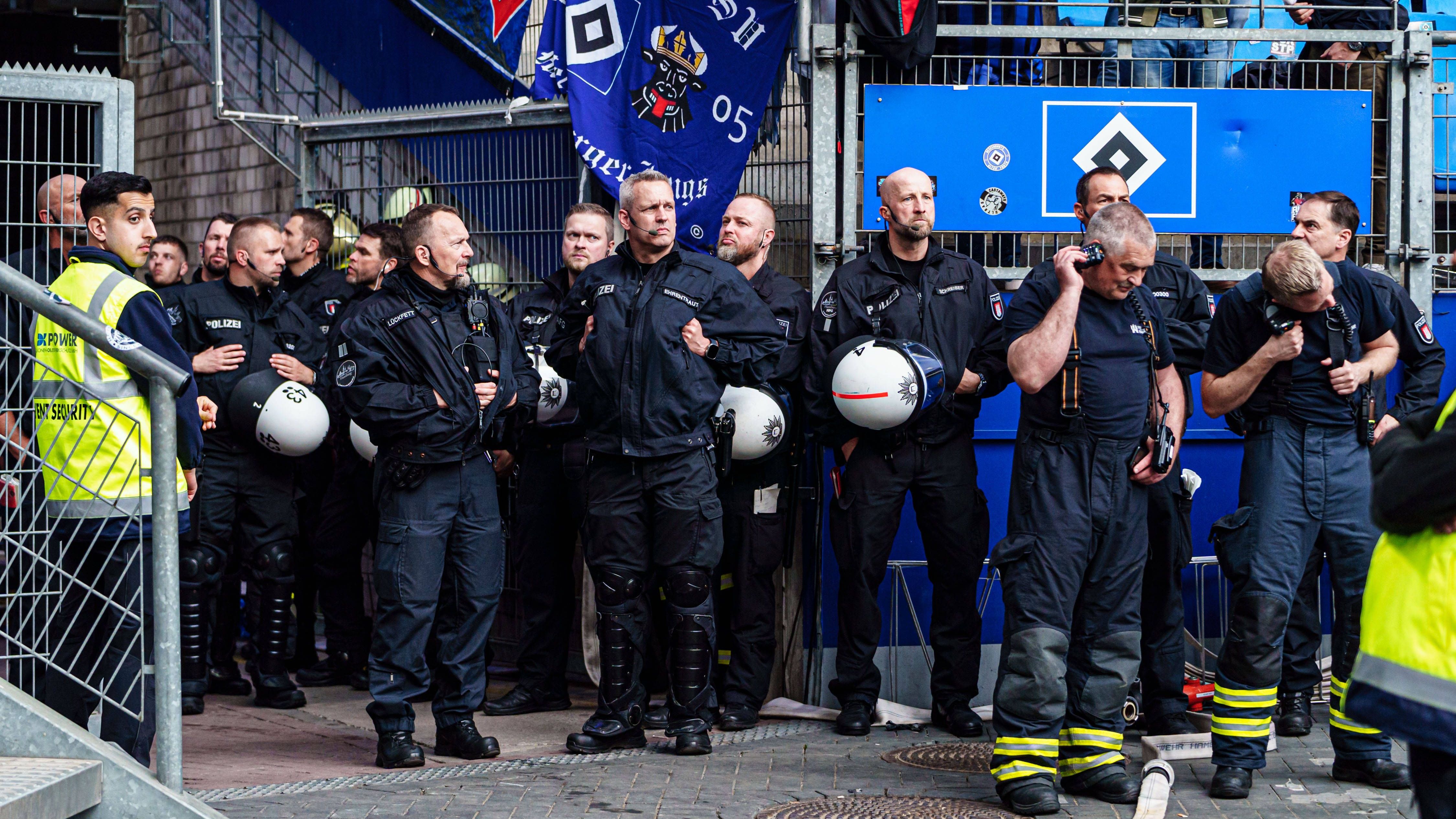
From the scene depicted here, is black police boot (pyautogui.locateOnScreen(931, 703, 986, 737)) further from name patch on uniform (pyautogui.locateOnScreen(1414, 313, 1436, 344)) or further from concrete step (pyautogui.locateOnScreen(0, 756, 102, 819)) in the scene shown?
concrete step (pyautogui.locateOnScreen(0, 756, 102, 819))

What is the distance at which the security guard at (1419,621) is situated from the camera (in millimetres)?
2689

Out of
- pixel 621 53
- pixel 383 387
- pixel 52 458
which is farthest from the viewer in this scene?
pixel 621 53

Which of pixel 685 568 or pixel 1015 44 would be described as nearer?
pixel 685 568

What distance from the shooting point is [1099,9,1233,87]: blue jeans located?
7.55m

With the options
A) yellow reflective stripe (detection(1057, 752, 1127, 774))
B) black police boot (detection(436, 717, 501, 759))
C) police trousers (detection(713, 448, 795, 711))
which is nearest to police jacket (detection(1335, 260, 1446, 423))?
yellow reflective stripe (detection(1057, 752, 1127, 774))

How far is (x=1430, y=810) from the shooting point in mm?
2717

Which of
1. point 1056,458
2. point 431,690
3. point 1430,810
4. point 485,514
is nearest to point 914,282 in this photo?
point 1056,458

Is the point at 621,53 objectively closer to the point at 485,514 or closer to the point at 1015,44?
the point at 1015,44

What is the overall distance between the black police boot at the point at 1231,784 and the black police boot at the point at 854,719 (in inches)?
65.7

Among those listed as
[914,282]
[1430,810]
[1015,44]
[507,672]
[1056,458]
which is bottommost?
[507,672]

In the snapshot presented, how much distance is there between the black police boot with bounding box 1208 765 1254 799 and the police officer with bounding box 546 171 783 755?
1991 millimetres

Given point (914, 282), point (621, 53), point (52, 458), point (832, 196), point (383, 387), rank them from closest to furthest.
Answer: point (52, 458)
point (383, 387)
point (914, 282)
point (832, 196)
point (621, 53)

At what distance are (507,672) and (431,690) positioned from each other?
827mm

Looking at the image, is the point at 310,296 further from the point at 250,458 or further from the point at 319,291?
the point at 250,458
